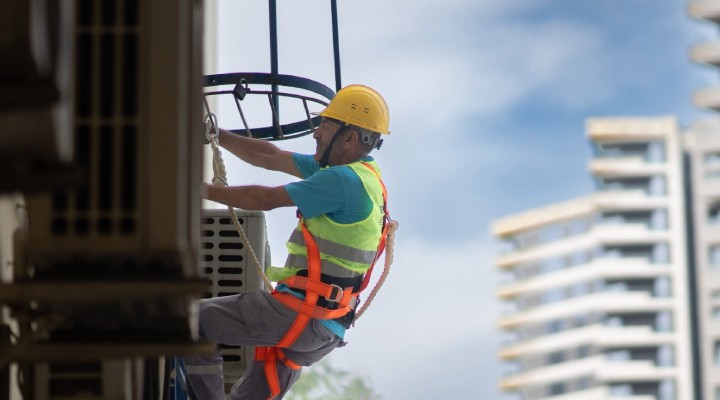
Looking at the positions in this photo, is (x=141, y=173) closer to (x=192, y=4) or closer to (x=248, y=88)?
(x=192, y=4)

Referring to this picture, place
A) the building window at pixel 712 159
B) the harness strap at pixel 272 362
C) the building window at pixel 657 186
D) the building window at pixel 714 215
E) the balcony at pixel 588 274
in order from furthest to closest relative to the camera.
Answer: the building window at pixel 712 159, the building window at pixel 657 186, the balcony at pixel 588 274, the building window at pixel 714 215, the harness strap at pixel 272 362

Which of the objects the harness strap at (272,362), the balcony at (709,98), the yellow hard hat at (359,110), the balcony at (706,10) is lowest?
the harness strap at (272,362)

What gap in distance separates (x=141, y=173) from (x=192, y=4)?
0.34 meters

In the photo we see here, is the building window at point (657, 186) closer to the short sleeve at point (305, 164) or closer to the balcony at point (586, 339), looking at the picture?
the balcony at point (586, 339)

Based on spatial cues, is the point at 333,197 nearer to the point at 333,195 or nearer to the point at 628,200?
the point at 333,195

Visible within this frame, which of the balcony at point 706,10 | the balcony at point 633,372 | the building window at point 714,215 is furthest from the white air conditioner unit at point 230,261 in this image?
the balcony at point 706,10

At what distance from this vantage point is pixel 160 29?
80.6 inches

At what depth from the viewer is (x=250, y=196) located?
4.35 metres

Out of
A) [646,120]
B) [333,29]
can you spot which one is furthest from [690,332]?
[333,29]

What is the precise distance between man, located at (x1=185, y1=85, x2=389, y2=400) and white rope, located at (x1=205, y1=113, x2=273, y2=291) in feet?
0.18

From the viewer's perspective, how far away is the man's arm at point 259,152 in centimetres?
479

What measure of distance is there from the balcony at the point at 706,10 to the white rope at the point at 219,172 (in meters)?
73.2

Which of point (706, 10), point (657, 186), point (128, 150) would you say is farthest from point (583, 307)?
point (128, 150)

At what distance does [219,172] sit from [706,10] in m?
74.1
